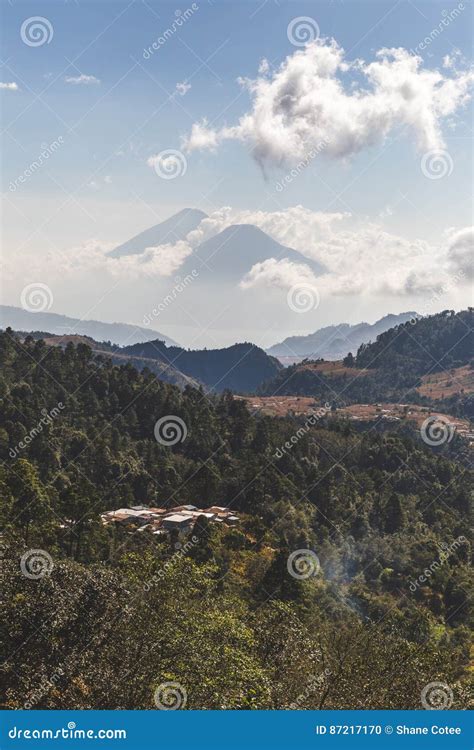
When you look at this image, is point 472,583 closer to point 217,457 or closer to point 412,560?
point 412,560

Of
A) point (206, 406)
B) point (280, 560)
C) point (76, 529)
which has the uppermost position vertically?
point (206, 406)

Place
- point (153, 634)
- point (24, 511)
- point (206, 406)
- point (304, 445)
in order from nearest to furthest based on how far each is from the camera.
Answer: point (153, 634), point (24, 511), point (304, 445), point (206, 406)

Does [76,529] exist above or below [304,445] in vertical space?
below

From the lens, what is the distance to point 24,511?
4359 centimetres

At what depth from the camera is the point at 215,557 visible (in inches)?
2076

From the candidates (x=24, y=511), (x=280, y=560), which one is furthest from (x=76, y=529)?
(x=280, y=560)

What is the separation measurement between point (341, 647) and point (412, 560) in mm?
48255

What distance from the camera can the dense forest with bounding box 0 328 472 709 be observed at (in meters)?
18.2

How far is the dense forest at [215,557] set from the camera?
18.2 meters

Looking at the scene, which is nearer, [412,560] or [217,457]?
[412,560]

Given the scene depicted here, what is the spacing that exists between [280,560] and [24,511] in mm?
19924

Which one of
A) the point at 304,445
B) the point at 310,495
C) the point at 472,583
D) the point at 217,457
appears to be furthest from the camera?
the point at 304,445

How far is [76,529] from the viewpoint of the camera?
4762 cm

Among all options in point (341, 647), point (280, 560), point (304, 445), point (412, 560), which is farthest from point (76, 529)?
point (304, 445)
